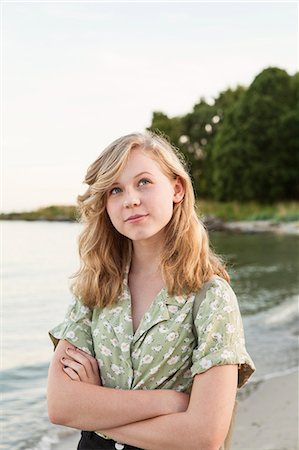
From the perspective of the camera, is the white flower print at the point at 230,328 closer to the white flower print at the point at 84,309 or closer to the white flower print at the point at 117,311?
the white flower print at the point at 117,311

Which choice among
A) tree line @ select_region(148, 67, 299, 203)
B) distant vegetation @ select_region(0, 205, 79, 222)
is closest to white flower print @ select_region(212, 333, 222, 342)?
tree line @ select_region(148, 67, 299, 203)

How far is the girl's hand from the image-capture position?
7.13 ft

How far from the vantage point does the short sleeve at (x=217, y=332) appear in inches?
80.4

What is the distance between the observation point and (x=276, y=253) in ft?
77.2

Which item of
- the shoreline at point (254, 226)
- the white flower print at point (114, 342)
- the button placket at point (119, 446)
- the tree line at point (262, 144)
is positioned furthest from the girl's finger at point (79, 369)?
the tree line at point (262, 144)

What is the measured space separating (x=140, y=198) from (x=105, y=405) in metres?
0.64

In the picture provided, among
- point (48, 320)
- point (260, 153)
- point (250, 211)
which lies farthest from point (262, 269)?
point (260, 153)

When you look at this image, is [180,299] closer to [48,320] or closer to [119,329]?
[119,329]

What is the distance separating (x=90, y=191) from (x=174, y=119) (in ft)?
174

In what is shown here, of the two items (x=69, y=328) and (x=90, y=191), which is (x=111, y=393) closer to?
(x=69, y=328)

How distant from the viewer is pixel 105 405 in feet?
6.89

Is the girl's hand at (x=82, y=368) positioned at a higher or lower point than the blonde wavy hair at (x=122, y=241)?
lower

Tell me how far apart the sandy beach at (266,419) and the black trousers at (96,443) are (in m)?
2.64

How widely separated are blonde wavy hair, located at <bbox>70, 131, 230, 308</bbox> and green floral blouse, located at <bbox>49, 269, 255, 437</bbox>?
64mm
